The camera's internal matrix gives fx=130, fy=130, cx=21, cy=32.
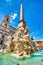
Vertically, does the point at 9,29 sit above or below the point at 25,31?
above

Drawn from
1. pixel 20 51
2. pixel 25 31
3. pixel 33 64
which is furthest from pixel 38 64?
pixel 25 31

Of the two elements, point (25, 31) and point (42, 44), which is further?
point (42, 44)

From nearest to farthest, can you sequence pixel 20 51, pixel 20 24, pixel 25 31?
pixel 20 51 < pixel 25 31 < pixel 20 24

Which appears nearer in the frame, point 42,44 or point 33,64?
point 33,64

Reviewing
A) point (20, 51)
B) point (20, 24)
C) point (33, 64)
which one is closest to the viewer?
point (33, 64)

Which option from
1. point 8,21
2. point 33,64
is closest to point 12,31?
point 8,21

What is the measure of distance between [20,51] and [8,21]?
388 inches

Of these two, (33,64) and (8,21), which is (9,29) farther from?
(33,64)

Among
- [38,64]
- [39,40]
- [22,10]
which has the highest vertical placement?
[22,10]

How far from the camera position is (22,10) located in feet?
39.5

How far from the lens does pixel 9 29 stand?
598 inches

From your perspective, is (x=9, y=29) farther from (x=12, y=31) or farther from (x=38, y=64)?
(x=38, y=64)

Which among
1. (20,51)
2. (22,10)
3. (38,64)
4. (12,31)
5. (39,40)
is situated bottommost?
(38,64)

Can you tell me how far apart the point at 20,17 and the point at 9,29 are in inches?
140
